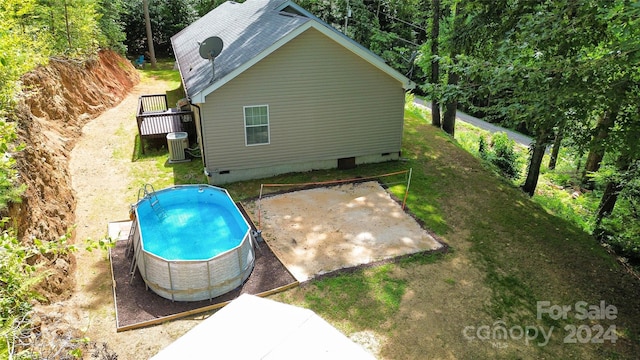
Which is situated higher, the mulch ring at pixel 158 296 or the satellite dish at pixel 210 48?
the satellite dish at pixel 210 48

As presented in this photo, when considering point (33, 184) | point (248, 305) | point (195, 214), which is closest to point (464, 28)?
point (195, 214)

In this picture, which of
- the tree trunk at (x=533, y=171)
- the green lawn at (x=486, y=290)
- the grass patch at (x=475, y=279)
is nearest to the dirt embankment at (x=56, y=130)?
the grass patch at (x=475, y=279)

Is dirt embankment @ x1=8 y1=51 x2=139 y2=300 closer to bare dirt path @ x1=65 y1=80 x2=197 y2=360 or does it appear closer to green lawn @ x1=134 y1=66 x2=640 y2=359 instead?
bare dirt path @ x1=65 y1=80 x2=197 y2=360

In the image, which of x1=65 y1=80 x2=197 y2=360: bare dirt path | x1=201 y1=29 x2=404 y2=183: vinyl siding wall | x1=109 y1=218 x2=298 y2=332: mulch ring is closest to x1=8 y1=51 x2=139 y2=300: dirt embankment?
x1=65 y1=80 x2=197 y2=360: bare dirt path

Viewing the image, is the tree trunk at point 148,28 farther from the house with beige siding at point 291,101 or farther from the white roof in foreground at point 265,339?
the white roof in foreground at point 265,339

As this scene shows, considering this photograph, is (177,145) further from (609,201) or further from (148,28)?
(148,28)
